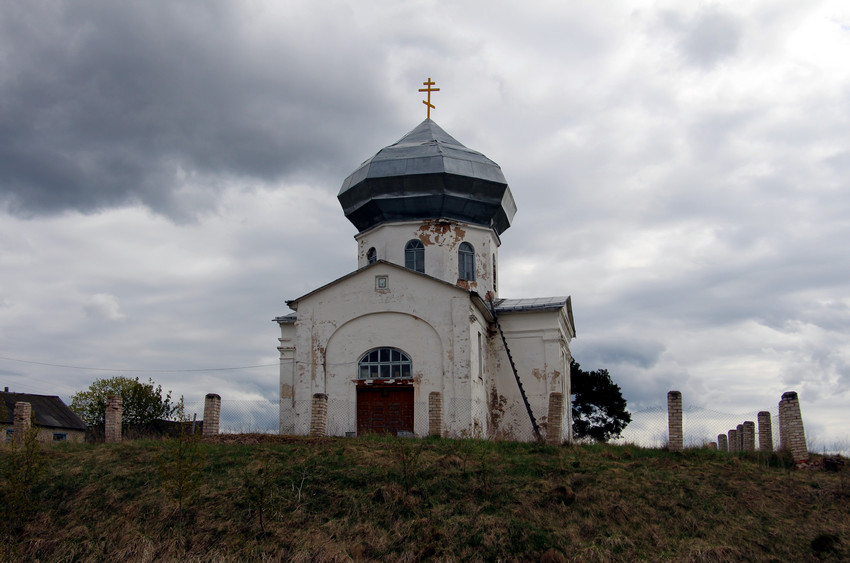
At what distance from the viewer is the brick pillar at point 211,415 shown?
18828 millimetres

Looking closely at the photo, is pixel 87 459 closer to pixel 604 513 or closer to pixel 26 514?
pixel 26 514

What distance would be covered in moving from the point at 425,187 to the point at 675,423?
11.0 m

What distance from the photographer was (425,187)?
25.0 m

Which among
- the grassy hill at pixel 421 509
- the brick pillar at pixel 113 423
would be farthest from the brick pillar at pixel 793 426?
the brick pillar at pixel 113 423

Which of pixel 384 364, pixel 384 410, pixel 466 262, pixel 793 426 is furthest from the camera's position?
pixel 466 262

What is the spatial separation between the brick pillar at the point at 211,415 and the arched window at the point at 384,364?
422cm

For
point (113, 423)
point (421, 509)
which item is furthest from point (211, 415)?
point (421, 509)

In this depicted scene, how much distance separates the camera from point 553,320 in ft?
79.0

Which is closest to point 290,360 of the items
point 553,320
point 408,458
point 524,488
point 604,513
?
point 553,320

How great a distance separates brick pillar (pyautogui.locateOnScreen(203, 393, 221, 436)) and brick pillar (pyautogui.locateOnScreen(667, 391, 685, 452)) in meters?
10.5

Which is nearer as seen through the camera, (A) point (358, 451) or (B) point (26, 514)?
(B) point (26, 514)

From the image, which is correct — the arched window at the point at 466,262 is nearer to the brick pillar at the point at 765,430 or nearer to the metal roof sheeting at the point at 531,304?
the metal roof sheeting at the point at 531,304

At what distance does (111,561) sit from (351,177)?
16.6 meters

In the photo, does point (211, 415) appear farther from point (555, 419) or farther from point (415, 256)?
point (415, 256)
